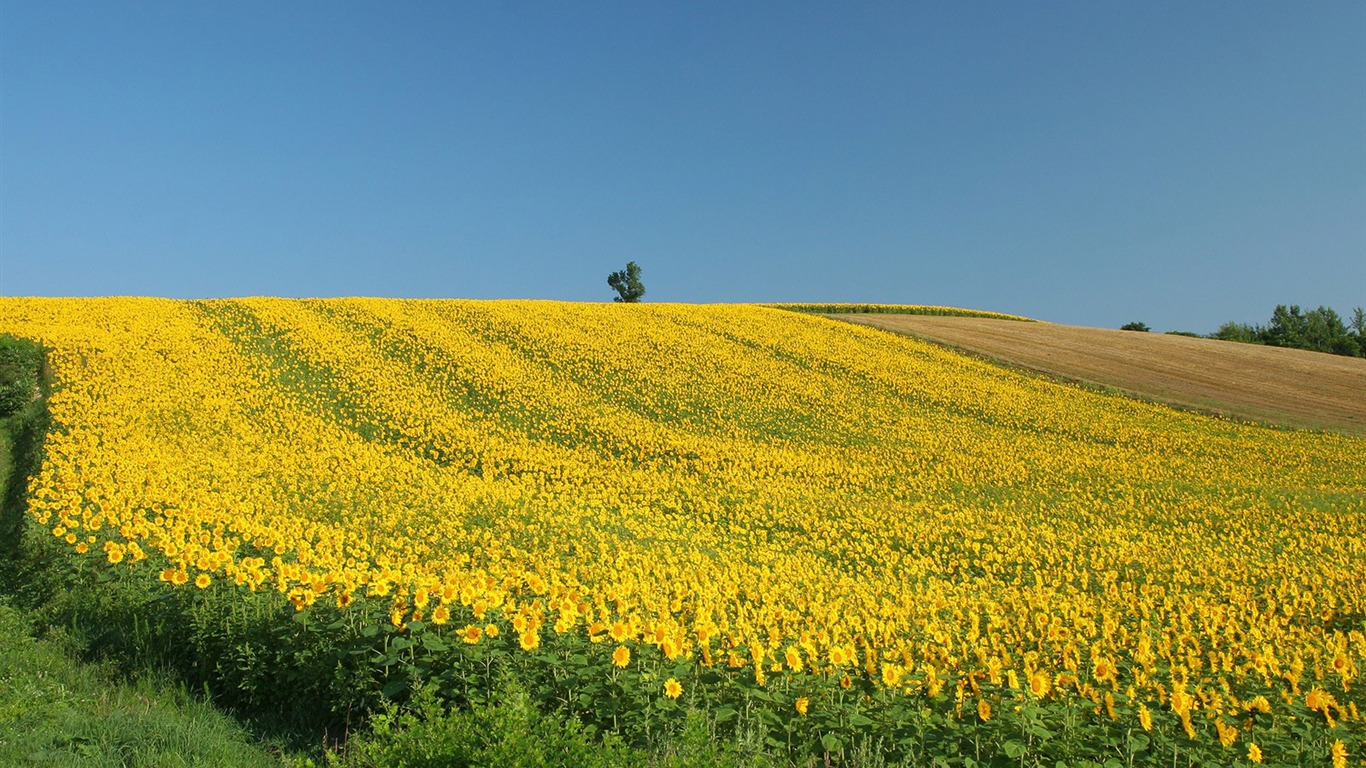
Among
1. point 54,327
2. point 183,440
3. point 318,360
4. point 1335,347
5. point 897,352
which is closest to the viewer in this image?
point 183,440

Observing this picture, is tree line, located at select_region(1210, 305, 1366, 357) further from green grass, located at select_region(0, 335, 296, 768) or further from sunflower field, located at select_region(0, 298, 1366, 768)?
green grass, located at select_region(0, 335, 296, 768)

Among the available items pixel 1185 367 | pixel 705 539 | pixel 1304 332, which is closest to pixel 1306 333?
pixel 1304 332

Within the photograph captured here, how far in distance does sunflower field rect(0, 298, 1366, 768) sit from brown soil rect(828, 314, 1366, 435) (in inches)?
132

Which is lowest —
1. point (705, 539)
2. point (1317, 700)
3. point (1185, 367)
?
point (705, 539)

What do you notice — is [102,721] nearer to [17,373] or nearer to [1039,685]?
[1039,685]

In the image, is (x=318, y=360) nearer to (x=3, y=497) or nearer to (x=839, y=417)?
(x=3, y=497)

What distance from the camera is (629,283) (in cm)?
7675

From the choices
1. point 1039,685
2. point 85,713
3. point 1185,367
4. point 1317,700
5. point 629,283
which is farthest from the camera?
point 629,283

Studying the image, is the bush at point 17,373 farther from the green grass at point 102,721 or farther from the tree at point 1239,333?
the tree at point 1239,333

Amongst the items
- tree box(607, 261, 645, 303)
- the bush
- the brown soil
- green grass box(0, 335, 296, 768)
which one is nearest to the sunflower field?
green grass box(0, 335, 296, 768)

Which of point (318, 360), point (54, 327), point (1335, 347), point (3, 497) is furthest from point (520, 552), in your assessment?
point (1335, 347)

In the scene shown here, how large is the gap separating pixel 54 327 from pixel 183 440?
A: 42.3 ft

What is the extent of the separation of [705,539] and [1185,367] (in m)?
36.3

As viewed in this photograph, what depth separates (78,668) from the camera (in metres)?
7.36
